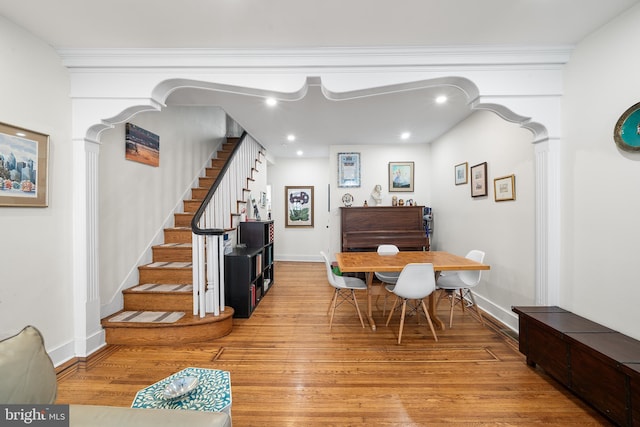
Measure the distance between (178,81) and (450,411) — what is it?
336 cm

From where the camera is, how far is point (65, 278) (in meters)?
2.39

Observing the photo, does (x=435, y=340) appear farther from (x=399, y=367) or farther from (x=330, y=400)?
(x=330, y=400)

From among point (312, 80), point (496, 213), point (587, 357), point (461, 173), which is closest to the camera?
point (587, 357)

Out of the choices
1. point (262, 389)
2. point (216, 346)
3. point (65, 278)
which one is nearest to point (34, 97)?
point (65, 278)

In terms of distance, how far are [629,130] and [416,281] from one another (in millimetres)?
1891

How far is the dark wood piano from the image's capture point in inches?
193

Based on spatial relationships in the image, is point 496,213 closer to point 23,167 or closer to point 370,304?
point 370,304

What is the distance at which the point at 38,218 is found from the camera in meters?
2.17

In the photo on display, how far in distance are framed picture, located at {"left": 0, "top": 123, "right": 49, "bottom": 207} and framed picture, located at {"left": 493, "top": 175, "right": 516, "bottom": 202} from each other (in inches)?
176

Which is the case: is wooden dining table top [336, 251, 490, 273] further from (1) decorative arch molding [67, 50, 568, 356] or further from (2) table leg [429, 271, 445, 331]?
(1) decorative arch molding [67, 50, 568, 356]

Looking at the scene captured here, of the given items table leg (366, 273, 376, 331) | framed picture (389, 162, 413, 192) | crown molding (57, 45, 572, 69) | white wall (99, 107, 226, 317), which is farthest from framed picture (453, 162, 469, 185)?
white wall (99, 107, 226, 317)

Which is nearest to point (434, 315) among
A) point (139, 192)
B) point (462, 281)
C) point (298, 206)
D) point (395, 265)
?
point (462, 281)

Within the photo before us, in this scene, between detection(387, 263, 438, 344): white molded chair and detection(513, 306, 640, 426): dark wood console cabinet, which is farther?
detection(387, 263, 438, 344): white molded chair

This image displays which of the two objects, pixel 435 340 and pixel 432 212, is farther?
pixel 432 212
